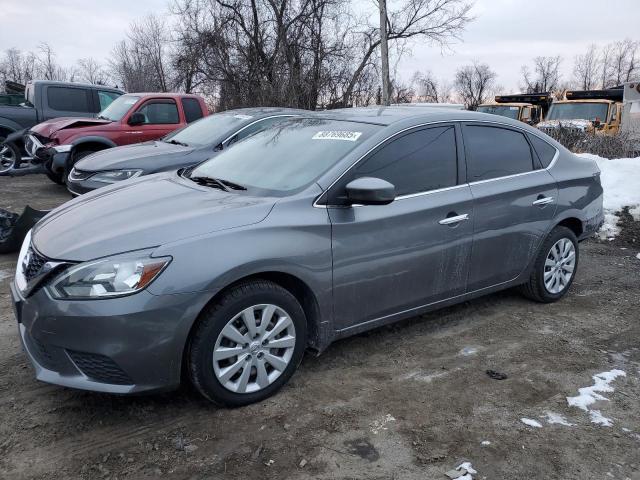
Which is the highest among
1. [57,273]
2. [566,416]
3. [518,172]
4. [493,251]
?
[518,172]

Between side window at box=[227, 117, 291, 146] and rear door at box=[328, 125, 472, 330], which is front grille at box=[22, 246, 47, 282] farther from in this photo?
side window at box=[227, 117, 291, 146]

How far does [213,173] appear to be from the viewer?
4.08 metres

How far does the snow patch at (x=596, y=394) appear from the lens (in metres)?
3.19

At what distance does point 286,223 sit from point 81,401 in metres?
1.55

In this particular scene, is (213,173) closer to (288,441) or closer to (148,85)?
(288,441)

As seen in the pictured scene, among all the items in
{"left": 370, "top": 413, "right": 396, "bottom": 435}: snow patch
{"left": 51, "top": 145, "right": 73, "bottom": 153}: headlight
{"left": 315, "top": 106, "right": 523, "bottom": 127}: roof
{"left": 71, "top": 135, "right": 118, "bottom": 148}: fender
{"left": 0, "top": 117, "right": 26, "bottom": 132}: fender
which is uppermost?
{"left": 0, "top": 117, "right": 26, "bottom": 132}: fender

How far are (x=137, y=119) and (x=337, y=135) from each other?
21.8ft

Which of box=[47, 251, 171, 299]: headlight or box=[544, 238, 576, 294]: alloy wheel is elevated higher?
box=[47, 251, 171, 299]: headlight

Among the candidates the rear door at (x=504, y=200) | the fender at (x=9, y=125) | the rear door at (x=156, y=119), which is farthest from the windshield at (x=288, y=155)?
the fender at (x=9, y=125)

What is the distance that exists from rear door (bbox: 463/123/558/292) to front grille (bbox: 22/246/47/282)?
2.79 metres

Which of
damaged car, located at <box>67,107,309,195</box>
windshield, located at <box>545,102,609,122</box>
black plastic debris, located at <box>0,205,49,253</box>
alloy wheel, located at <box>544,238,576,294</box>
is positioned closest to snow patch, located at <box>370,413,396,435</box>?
alloy wheel, located at <box>544,238,576,294</box>

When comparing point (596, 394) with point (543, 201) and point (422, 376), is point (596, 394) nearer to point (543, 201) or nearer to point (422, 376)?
point (422, 376)

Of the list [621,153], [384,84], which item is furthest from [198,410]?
[384,84]

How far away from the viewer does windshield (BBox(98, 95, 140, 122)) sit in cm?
988
